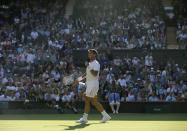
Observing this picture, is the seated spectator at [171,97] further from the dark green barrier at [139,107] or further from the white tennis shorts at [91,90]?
the white tennis shorts at [91,90]

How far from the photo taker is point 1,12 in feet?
91.7

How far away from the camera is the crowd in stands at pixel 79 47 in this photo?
A: 19016 millimetres

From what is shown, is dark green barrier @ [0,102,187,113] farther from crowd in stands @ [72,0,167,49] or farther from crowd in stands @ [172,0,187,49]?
crowd in stands @ [172,0,187,49]

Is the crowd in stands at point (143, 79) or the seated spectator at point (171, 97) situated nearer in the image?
the seated spectator at point (171, 97)

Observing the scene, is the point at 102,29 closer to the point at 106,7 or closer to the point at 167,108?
the point at 106,7

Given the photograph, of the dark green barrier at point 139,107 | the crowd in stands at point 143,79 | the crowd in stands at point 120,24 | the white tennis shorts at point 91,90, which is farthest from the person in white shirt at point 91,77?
the crowd in stands at point 120,24

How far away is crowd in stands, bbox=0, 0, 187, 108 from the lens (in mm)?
19016

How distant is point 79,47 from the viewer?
75.0ft

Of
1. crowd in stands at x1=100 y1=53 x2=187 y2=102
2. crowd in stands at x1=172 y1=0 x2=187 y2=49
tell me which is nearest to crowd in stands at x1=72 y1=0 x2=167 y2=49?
crowd in stands at x1=172 y1=0 x2=187 y2=49

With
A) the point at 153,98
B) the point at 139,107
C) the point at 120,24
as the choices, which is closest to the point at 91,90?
the point at 139,107

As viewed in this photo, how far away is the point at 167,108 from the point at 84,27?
871cm

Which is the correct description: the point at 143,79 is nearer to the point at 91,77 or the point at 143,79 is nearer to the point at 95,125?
the point at 91,77

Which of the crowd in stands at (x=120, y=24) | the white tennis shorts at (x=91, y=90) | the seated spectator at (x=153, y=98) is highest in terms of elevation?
the crowd in stands at (x=120, y=24)

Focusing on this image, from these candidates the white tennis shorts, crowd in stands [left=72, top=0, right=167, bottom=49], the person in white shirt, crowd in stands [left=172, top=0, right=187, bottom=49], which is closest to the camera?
the person in white shirt
